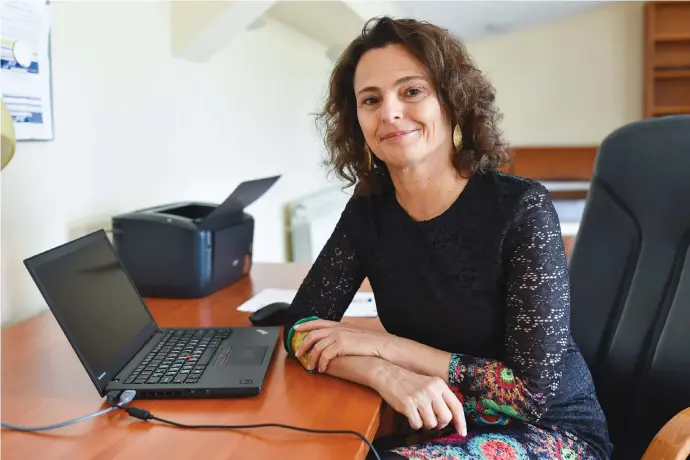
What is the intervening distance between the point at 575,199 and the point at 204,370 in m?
4.14

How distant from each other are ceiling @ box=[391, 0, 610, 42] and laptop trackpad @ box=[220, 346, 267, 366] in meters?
2.29

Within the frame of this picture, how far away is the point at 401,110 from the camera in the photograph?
1181mm

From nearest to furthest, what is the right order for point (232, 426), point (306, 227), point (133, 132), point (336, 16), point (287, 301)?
point (232, 426) → point (287, 301) → point (133, 132) → point (336, 16) → point (306, 227)

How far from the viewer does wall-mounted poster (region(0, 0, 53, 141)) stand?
1315 mm

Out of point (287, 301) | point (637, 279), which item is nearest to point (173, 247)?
point (287, 301)

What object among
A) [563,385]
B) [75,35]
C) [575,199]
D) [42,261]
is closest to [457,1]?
[575,199]

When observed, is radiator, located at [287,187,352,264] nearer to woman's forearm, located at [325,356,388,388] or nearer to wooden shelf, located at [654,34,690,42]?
woman's forearm, located at [325,356,388,388]

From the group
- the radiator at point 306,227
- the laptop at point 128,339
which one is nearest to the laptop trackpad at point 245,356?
the laptop at point 128,339

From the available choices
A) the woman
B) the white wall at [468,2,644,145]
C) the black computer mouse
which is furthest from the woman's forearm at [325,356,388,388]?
the white wall at [468,2,644,145]

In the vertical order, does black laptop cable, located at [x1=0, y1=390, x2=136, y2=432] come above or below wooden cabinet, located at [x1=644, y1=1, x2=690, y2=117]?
below

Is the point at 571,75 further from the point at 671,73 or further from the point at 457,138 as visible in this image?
the point at 457,138

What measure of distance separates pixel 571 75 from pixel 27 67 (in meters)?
4.46

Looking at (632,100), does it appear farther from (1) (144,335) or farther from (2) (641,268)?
(1) (144,335)

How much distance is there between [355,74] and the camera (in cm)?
128
